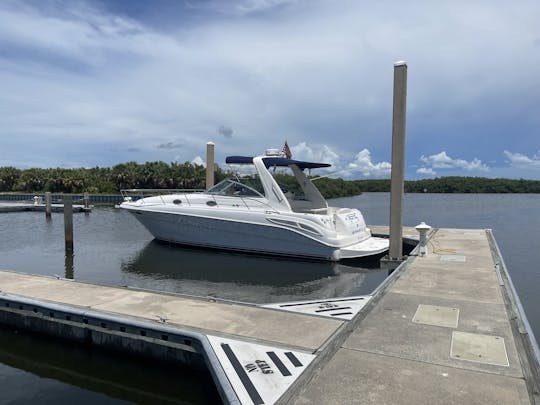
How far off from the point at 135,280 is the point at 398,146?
747cm

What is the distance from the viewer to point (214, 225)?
14.2 metres

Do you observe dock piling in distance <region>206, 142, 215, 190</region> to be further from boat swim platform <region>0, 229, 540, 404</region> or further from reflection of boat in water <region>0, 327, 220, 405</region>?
reflection of boat in water <region>0, 327, 220, 405</region>

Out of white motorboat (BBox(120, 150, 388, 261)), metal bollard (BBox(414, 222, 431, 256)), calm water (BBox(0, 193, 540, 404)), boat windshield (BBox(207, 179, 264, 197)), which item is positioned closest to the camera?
calm water (BBox(0, 193, 540, 404))

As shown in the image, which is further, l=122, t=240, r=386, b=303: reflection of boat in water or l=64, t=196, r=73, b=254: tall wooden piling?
l=64, t=196, r=73, b=254: tall wooden piling

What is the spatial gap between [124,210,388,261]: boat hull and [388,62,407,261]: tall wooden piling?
5.55 feet

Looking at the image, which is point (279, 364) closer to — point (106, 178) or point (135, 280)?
point (135, 280)

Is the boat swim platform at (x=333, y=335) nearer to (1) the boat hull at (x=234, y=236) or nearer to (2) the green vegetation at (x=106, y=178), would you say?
(1) the boat hull at (x=234, y=236)

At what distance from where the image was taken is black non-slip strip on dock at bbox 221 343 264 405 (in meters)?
3.67

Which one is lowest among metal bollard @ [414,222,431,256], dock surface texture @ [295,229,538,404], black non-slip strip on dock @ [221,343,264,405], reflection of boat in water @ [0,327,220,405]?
reflection of boat in water @ [0,327,220,405]

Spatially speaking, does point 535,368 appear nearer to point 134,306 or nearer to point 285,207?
point 134,306

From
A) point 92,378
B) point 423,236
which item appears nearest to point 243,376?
point 92,378

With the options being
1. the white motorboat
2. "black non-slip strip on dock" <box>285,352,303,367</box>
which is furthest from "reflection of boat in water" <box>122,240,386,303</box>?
"black non-slip strip on dock" <box>285,352,303,367</box>

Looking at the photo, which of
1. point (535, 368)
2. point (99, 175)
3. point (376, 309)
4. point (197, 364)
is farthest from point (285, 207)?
point (99, 175)

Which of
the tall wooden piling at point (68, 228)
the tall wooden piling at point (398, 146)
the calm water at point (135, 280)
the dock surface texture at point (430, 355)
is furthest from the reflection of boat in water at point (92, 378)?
the tall wooden piling at point (68, 228)
